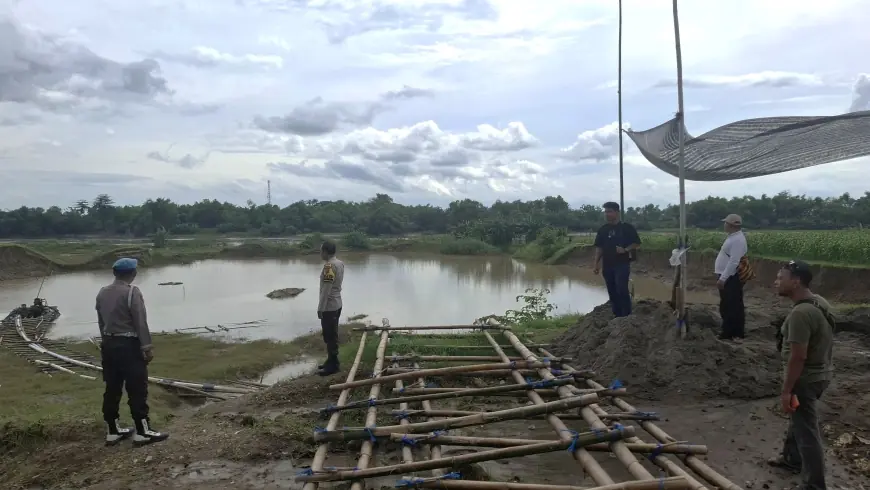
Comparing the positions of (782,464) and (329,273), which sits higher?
(329,273)

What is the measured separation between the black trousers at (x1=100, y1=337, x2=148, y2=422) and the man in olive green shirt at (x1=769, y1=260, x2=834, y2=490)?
14.1 ft

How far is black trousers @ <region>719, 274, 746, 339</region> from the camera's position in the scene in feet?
20.4

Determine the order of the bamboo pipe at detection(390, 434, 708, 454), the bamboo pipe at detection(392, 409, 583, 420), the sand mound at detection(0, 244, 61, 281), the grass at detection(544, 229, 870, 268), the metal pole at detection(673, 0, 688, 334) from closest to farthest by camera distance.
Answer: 1. the bamboo pipe at detection(390, 434, 708, 454)
2. the bamboo pipe at detection(392, 409, 583, 420)
3. the metal pole at detection(673, 0, 688, 334)
4. the grass at detection(544, 229, 870, 268)
5. the sand mound at detection(0, 244, 61, 281)

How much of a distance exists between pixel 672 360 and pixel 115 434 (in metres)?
4.54

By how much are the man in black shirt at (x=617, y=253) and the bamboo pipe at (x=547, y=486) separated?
4215 mm

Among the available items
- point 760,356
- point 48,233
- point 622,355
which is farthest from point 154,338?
point 48,233

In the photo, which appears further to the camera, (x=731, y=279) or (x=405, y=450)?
(x=731, y=279)

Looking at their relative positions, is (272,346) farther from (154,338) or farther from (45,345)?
(45,345)

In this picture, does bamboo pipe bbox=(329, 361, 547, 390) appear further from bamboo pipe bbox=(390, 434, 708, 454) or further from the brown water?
the brown water

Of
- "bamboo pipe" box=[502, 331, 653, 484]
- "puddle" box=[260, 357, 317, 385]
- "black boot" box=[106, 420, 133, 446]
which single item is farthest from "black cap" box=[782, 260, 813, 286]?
"puddle" box=[260, 357, 317, 385]

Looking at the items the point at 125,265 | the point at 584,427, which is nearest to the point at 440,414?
the point at 584,427

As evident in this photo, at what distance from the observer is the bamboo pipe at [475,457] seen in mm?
3246

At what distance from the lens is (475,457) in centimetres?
338

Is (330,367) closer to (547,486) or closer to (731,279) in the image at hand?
(547,486)
